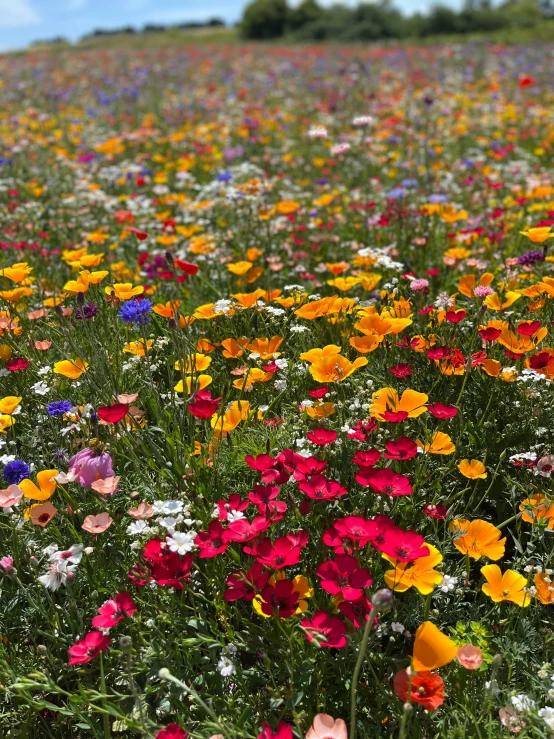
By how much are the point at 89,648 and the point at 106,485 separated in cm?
51

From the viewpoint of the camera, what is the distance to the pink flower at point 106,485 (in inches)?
75.9

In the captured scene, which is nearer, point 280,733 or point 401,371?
point 280,733

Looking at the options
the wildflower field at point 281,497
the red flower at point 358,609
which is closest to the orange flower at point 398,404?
the wildflower field at point 281,497

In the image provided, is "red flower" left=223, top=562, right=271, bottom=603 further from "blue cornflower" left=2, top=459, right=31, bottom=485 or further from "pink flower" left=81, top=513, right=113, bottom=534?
"blue cornflower" left=2, top=459, right=31, bottom=485

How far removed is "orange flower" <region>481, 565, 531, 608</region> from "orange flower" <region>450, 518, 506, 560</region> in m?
0.08

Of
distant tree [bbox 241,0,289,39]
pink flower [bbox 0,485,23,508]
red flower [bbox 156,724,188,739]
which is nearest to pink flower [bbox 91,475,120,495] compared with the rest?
pink flower [bbox 0,485,23,508]

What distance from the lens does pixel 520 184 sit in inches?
230

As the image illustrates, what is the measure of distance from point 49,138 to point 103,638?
880 centimetres

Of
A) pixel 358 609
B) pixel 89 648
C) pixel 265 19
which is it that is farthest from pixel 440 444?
pixel 265 19

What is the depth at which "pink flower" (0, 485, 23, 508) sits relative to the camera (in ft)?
6.38

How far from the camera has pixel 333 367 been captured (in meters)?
2.38

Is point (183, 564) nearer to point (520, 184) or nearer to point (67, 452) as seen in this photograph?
point (67, 452)

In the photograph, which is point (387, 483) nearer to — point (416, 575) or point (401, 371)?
point (416, 575)

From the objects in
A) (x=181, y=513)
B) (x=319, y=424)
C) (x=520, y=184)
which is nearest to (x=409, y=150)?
(x=520, y=184)
